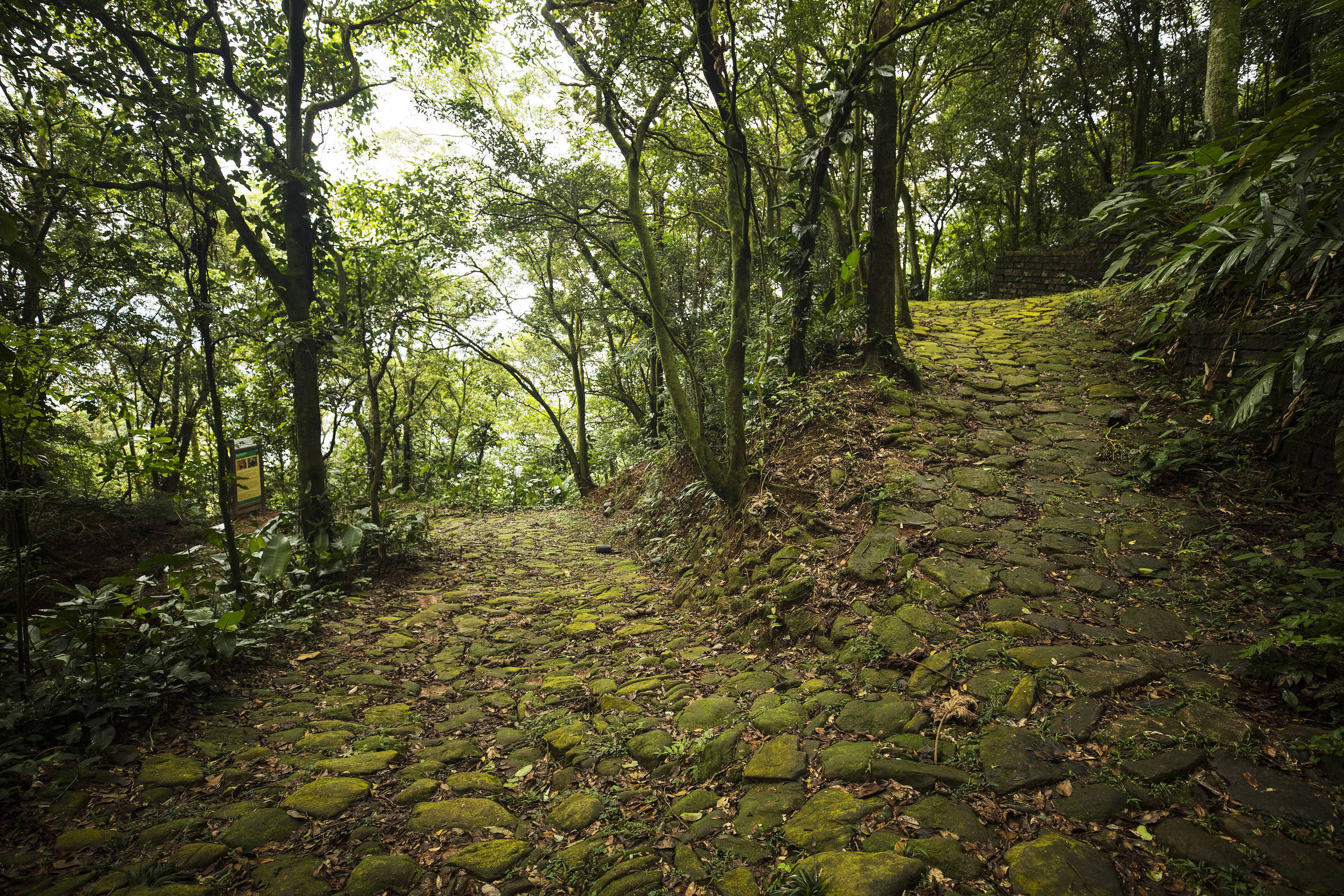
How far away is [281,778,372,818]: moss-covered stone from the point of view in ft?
8.05

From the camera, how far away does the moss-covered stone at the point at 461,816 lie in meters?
2.42

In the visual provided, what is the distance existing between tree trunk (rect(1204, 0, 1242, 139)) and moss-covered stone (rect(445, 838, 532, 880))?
844 cm

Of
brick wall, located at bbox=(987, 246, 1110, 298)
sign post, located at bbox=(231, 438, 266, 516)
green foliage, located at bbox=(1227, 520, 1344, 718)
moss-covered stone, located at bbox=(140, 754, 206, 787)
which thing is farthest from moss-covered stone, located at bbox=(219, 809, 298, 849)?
brick wall, located at bbox=(987, 246, 1110, 298)

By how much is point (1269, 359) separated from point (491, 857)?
5.28 m

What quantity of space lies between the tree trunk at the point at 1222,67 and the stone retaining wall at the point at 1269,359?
2.65 m

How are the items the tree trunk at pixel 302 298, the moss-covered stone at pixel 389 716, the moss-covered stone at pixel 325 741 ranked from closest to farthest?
1. the moss-covered stone at pixel 325 741
2. the moss-covered stone at pixel 389 716
3. the tree trunk at pixel 302 298

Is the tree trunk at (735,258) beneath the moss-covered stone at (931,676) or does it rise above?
above

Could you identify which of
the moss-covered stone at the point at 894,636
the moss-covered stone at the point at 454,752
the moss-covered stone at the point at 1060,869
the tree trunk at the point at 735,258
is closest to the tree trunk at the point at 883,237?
the tree trunk at the point at 735,258

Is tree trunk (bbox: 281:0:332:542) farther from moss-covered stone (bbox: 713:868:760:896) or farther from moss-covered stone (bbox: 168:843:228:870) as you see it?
moss-covered stone (bbox: 713:868:760:896)

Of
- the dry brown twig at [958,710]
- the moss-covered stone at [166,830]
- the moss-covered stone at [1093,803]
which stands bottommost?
the moss-covered stone at [166,830]

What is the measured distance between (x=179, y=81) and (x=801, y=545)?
21.8 ft

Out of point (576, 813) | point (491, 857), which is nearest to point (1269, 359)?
point (576, 813)

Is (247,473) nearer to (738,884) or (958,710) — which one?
(738,884)

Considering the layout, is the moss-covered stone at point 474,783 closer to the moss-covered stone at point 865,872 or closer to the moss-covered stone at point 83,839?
the moss-covered stone at point 83,839
